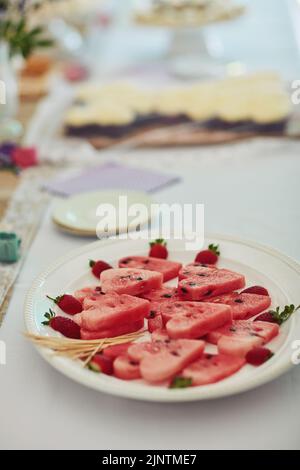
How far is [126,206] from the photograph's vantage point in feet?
4.59

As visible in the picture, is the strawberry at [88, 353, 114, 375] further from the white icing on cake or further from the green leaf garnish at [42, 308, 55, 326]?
the white icing on cake

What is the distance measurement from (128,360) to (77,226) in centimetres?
52

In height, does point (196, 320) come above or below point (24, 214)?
above

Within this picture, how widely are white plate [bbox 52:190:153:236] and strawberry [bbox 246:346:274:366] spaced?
52cm

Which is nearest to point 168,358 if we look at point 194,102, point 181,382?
point 181,382

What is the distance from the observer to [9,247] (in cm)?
123

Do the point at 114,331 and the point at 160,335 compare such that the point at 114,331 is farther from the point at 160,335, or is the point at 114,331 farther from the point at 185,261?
the point at 185,261

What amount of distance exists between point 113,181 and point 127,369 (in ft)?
2.71

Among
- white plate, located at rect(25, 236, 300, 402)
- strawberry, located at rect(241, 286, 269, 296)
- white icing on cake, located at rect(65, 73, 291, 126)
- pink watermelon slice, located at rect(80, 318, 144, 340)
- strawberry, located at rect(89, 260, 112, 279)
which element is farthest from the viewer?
white icing on cake, located at rect(65, 73, 291, 126)

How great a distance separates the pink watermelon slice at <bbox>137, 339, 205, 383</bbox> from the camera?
2.64 feet

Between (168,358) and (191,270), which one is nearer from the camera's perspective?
(168,358)

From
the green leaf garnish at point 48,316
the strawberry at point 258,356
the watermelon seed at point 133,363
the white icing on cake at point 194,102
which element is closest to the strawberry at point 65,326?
the green leaf garnish at point 48,316

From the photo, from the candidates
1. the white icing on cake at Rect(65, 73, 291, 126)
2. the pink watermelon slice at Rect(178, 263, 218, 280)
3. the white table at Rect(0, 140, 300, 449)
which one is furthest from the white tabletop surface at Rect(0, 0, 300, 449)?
the white icing on cake at Rect(65, 73, 291, 126)

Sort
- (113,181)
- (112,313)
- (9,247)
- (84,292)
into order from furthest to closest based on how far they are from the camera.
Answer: (113,181), (9,247), (84,292), (112,313)
